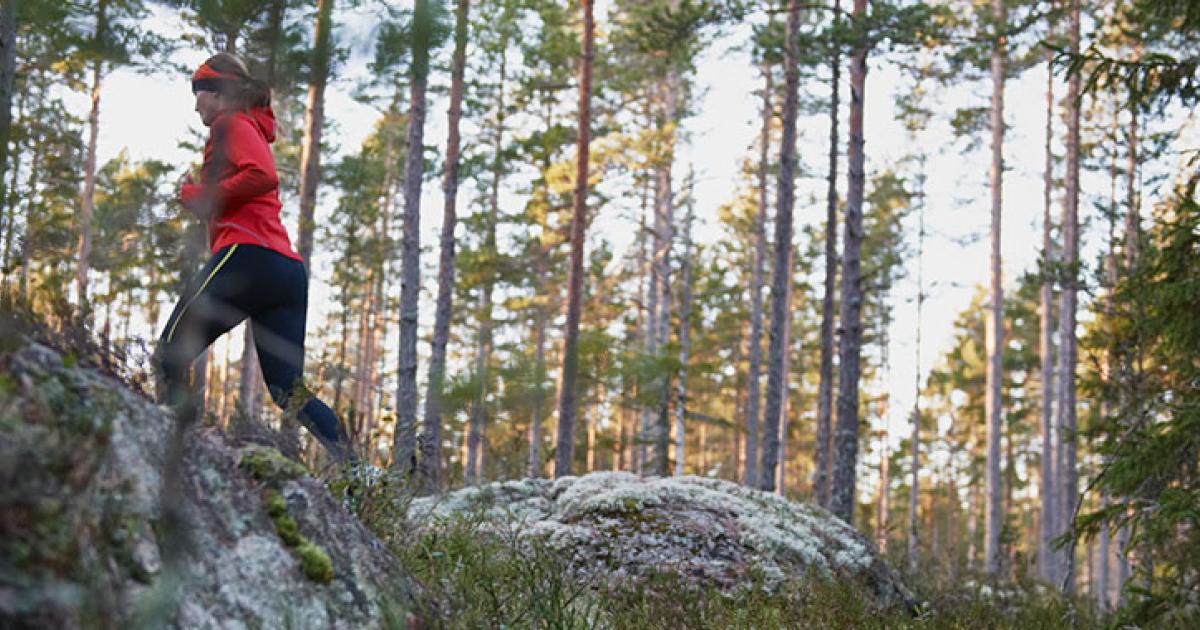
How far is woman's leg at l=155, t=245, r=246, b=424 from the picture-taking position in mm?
3143

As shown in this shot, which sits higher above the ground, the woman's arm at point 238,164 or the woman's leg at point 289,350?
the woman's arm at point 238,164

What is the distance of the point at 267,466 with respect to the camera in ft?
8.21

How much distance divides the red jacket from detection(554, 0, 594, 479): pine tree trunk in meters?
12.4

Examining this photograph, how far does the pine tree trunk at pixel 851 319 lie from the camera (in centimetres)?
1264

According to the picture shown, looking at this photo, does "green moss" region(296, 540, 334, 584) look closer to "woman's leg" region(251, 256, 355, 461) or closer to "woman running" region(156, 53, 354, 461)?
"woman running" region(156, 53, 354, 461)

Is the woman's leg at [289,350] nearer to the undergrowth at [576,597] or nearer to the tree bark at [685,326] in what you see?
the undergrowth at [576,597]

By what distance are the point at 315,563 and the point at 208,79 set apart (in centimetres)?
199

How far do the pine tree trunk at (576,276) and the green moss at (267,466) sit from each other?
13.3m

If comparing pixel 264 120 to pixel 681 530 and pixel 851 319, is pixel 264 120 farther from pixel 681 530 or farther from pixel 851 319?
pixel 851 319

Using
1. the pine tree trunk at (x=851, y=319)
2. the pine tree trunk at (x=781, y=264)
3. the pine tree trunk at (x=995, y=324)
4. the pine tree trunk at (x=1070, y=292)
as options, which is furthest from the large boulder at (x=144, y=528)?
the pine tree trunk at (x=995, y=324)

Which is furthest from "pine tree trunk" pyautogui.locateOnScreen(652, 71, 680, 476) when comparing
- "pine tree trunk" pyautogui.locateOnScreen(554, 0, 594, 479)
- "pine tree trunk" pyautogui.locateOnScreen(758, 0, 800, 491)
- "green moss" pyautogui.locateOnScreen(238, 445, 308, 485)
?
"green moss" pyautogui.locateOnScreen(238, 445, 308, 485)

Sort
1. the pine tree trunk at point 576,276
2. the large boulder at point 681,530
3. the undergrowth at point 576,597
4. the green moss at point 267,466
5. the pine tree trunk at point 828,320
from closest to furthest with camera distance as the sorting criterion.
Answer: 1. the green moss at point 267,466
2. the undergrowth at point 576,597
3. the large boulder at point 681,530
4. the pine tree trunk at point 576,276
5. the pine tree trunk at point 828,320

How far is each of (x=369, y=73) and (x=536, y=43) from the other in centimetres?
2106

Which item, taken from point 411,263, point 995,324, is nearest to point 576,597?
point 411,263
